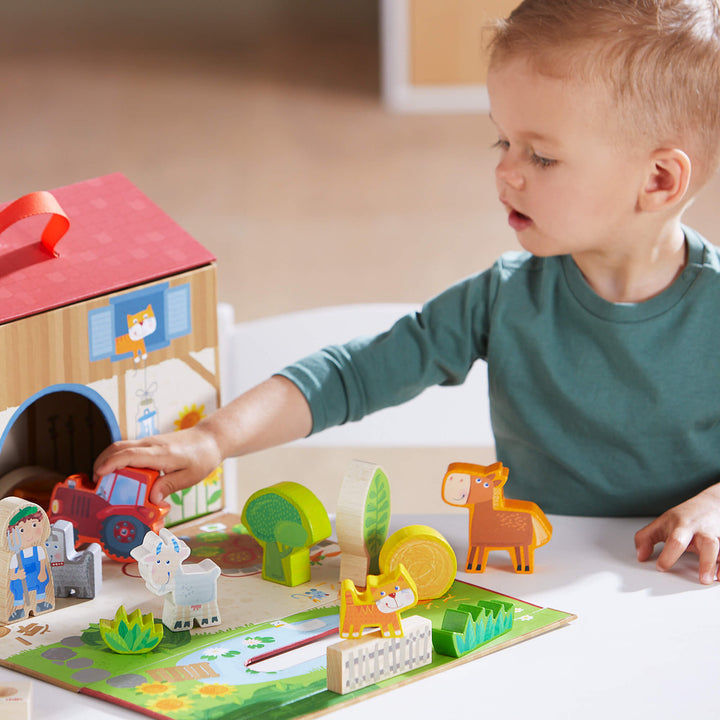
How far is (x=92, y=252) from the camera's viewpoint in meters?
0.72

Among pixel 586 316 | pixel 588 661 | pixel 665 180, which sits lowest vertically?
pixel 588 661

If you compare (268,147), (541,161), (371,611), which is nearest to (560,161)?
(541,161)

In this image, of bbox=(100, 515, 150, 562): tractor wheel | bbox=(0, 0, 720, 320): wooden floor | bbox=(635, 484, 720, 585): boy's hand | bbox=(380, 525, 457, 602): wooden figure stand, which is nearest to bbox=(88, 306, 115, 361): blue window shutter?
bbox=(100, 515, 150, 562): tractor wheel

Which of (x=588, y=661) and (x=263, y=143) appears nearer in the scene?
(x=588, y=661)

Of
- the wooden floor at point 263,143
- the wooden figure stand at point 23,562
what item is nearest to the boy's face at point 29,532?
the wooden figure stand at point 23,562

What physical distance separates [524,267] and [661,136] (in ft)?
0.55

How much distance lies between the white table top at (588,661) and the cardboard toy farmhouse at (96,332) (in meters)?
0.21

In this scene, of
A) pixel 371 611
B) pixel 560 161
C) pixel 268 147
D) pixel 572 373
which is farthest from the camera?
pixel 268 147

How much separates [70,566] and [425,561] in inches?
8.0

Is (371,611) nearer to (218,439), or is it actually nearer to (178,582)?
(178,582)

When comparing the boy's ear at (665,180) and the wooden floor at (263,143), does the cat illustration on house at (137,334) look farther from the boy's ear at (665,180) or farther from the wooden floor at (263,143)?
the wooden floor at (263,143)

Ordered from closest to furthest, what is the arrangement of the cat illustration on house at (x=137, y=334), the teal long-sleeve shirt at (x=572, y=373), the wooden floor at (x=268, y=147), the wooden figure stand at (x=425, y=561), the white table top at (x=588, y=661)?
the white table top at (x=588, y=661), the wooden figure stand at (x=425, y=561), the cat illustration on house at (x=137, y=334), the teal long-sleeve shirt at (x=572, y=373), the wooden floor at (x=268, y=147)

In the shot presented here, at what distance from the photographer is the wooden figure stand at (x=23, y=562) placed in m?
0.57

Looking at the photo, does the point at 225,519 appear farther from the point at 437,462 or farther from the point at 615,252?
the point at 437,462
